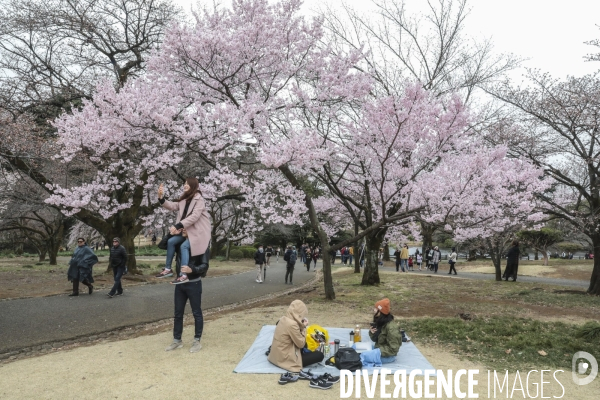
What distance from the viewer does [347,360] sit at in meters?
4.89

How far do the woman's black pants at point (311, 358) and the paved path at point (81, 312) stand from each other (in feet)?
14.4

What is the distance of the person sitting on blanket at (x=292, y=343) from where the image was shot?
190 inches

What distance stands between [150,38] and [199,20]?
5.27 meters

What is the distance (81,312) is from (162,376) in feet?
16.8

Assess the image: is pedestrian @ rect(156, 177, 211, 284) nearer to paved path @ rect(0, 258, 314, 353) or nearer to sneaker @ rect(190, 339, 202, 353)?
sneaker @ rect(190, 339, 202, 353)

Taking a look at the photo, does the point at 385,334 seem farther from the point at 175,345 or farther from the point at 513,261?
the point at 513,261

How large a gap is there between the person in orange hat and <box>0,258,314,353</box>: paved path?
16.7 feet

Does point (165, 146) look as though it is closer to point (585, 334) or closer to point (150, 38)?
point (150, 38)

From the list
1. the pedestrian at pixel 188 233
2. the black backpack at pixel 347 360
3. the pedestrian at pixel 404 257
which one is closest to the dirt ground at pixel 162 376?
the black backpack at pixel 347 360

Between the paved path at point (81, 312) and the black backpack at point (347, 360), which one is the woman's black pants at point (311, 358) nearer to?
the black backpack at point (347, 360)

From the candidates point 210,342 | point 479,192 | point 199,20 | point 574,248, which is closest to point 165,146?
point 199,20

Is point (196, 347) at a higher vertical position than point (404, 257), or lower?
lower

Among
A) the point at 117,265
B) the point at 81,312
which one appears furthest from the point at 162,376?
the point at 117,265

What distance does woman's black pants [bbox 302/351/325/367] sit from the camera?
4953mm
